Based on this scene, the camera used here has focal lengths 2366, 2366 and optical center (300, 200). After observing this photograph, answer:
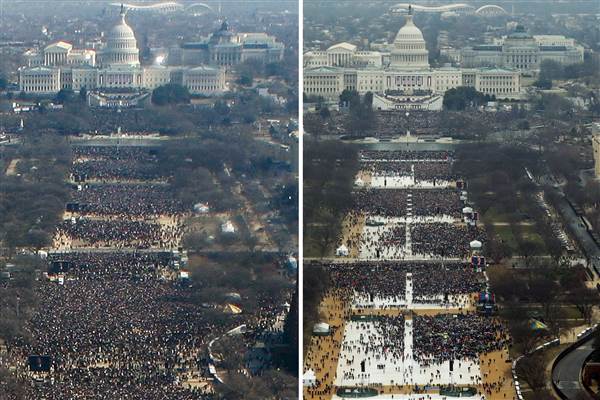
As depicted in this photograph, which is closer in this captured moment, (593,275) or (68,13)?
(593,275)

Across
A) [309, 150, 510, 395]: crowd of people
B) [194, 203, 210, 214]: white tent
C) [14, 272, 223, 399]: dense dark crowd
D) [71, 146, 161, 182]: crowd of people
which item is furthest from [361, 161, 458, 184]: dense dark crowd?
[14, 272, 223, 399]: dense dark crowd

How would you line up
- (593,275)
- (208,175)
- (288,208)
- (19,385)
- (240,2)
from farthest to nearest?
(240,2)
(208,175)
(288,208)
(593,275)
(19,385)

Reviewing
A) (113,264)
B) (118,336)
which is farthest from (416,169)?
(118,336)

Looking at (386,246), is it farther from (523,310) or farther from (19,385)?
(19,385)

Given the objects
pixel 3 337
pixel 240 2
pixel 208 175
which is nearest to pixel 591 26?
pixel 240 2

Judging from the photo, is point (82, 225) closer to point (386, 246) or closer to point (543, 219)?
point (386, 246)

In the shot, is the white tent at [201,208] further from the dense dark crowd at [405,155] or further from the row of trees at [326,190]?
the dense dark crowd at [405,155]

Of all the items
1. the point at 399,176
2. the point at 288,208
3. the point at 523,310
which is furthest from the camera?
the point at 399,176

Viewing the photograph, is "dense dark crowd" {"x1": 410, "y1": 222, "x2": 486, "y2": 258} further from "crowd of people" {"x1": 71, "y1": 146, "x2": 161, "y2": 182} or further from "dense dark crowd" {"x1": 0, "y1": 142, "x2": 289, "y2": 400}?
"crowd of people" {"x1": 71, "y1": 146, "x2": 161, "y2": 182}

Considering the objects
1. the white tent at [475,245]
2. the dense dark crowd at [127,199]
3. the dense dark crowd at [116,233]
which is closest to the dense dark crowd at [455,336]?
the white tent at [475,245]
